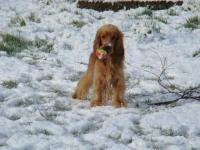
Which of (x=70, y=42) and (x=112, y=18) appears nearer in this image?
(x=70, y=42)

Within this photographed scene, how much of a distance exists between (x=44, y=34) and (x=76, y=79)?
119 inches

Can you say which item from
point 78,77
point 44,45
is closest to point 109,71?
point 78,77

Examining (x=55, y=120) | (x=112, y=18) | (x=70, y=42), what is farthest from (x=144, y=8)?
(x=55, y=120)

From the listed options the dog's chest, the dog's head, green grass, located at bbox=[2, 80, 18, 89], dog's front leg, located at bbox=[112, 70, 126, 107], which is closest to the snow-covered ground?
green grass, located at bbox=[2, 80, 18, 89]

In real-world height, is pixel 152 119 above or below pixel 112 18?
below

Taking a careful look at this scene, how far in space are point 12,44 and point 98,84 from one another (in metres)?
4.07

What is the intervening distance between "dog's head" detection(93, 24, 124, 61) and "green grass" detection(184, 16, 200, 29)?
17.2ft

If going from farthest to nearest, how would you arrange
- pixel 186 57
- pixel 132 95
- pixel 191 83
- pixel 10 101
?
pixel 186 57 < pixel 191 83 < pixel 132 95 < pixel 10 101

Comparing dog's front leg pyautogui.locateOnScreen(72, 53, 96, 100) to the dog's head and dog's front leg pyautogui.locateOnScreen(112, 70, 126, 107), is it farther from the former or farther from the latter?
the dog's head

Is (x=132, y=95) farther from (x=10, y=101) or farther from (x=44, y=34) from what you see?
(x=44, y=34)

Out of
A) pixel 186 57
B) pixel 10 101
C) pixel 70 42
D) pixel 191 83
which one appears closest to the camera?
pixel 10 101

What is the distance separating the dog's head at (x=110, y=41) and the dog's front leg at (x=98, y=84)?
242mm

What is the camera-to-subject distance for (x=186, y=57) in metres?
10.2

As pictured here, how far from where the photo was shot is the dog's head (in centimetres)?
682
